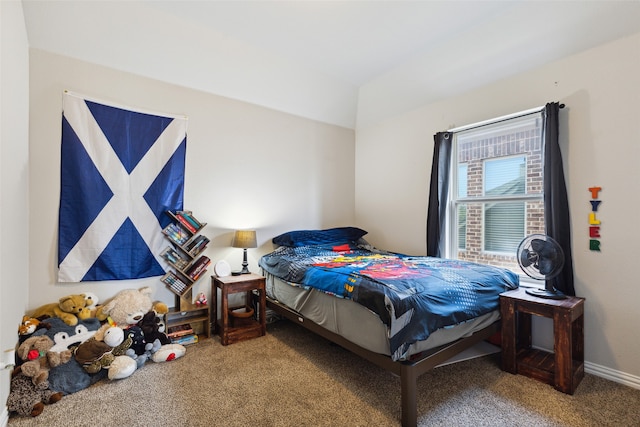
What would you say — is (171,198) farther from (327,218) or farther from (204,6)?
(327,218)

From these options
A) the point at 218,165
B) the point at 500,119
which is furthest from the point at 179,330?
the point at 500,119

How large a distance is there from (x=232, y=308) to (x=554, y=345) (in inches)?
110

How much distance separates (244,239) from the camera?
2.99 m

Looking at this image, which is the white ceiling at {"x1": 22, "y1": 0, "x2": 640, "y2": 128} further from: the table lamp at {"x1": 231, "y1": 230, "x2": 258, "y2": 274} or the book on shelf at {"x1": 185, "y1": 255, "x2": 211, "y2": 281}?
the book on shelf at {"x1": 185, "y1": 255, "x2": 211, "y2": 281}

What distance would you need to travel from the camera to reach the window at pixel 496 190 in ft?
8.75

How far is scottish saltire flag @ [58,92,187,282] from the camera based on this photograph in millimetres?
2396

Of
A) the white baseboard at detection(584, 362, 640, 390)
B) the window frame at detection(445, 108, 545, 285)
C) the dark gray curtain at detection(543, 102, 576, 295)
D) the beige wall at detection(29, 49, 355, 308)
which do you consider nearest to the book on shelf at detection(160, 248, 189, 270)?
the beige wall at detection(29, 49, 355, 308)

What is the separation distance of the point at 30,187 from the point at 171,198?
99cm

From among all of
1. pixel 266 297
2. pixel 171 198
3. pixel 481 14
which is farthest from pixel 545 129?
pixel 171 198

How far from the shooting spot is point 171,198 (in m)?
2.85

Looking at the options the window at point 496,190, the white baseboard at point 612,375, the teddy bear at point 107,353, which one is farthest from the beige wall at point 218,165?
the white baseboard at point 612,375

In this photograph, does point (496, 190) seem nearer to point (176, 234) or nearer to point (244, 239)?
point (244, 239)

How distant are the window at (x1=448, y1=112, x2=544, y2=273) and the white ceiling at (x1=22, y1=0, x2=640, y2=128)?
0.53 metres

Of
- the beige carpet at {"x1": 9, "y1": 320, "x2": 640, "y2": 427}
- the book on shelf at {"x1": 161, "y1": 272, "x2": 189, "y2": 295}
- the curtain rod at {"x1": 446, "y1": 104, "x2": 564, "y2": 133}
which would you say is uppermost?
the curtain rod at {"x1": 446, "y1": 104, "x2": 564, "y2": 133}
